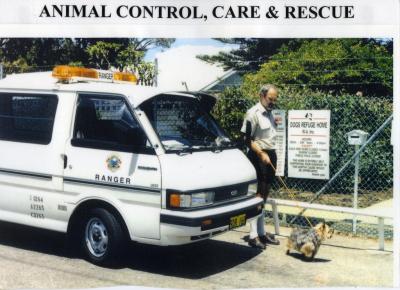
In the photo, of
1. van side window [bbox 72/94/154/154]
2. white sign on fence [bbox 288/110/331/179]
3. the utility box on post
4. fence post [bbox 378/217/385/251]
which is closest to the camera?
van side window [bbox 72/94/154/154]

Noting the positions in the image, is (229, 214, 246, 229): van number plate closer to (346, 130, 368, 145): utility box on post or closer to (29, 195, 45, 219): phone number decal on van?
(29, 195, 45, 219): phone number decal on van

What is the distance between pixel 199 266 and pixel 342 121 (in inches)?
180

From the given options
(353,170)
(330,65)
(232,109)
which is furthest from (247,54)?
(232,109)

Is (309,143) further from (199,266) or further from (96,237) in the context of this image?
(96,237)

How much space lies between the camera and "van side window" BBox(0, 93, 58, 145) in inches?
201

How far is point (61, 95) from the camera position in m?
5.06

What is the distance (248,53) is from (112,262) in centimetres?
1299

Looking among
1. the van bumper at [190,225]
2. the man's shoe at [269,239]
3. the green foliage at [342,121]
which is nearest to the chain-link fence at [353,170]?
the green foliage at [342,121]

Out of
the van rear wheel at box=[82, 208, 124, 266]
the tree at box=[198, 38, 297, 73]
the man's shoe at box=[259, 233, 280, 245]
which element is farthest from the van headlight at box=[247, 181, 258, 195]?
the tree at box=[198, 38, 297, 73]

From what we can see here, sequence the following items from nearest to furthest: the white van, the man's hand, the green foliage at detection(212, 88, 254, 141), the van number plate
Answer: the white van
the van number plate
the man's hand
the green foliage at detection(212, 88, 254, 141)

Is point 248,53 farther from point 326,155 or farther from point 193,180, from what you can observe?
point 193,180

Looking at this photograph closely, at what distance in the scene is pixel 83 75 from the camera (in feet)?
17.1

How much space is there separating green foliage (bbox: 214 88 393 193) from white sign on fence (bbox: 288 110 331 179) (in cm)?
125

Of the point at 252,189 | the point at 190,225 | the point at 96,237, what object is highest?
the point at 252,189
